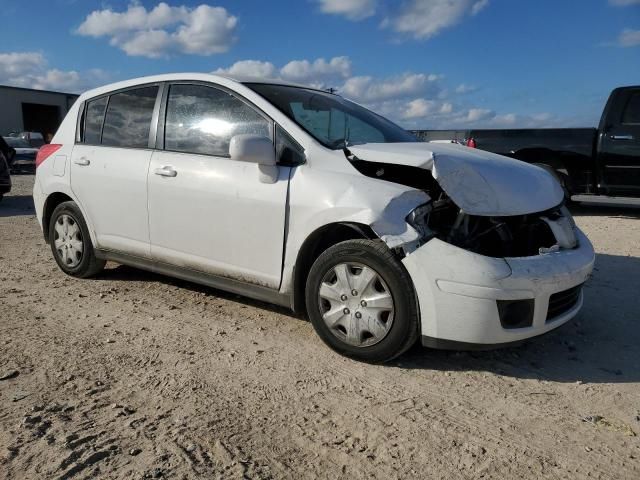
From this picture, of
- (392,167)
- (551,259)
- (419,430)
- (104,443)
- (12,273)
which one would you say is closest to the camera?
(104,443)

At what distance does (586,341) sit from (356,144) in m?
2.03

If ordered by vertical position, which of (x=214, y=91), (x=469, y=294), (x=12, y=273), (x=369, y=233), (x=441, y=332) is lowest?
(x=12, y=273)

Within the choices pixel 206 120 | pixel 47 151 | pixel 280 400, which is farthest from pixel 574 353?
pixel 47 151

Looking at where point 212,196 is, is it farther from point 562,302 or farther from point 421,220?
point 562,302

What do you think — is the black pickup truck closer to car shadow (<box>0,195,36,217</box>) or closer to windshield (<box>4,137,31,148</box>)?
car shadow (<box>0,195,36,217</box>)

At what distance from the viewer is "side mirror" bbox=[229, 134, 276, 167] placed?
3312mm

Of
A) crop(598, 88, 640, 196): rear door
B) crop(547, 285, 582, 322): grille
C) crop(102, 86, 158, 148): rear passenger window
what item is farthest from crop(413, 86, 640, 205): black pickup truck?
crop(547, 285, 582, 322): grille

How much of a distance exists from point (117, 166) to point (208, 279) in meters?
1.25

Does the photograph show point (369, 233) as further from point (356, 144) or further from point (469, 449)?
point (469, 449)

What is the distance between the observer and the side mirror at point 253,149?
3.31 meters

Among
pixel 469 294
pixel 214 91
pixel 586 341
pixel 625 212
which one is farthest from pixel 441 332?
pixel 625 212

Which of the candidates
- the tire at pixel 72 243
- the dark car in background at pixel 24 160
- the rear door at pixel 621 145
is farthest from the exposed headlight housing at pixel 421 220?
the dark car in background at pixel 24 160

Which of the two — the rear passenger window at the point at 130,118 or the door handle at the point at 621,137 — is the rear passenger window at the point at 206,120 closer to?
the rear passenger window at the point at 130,118

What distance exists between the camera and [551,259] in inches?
122
